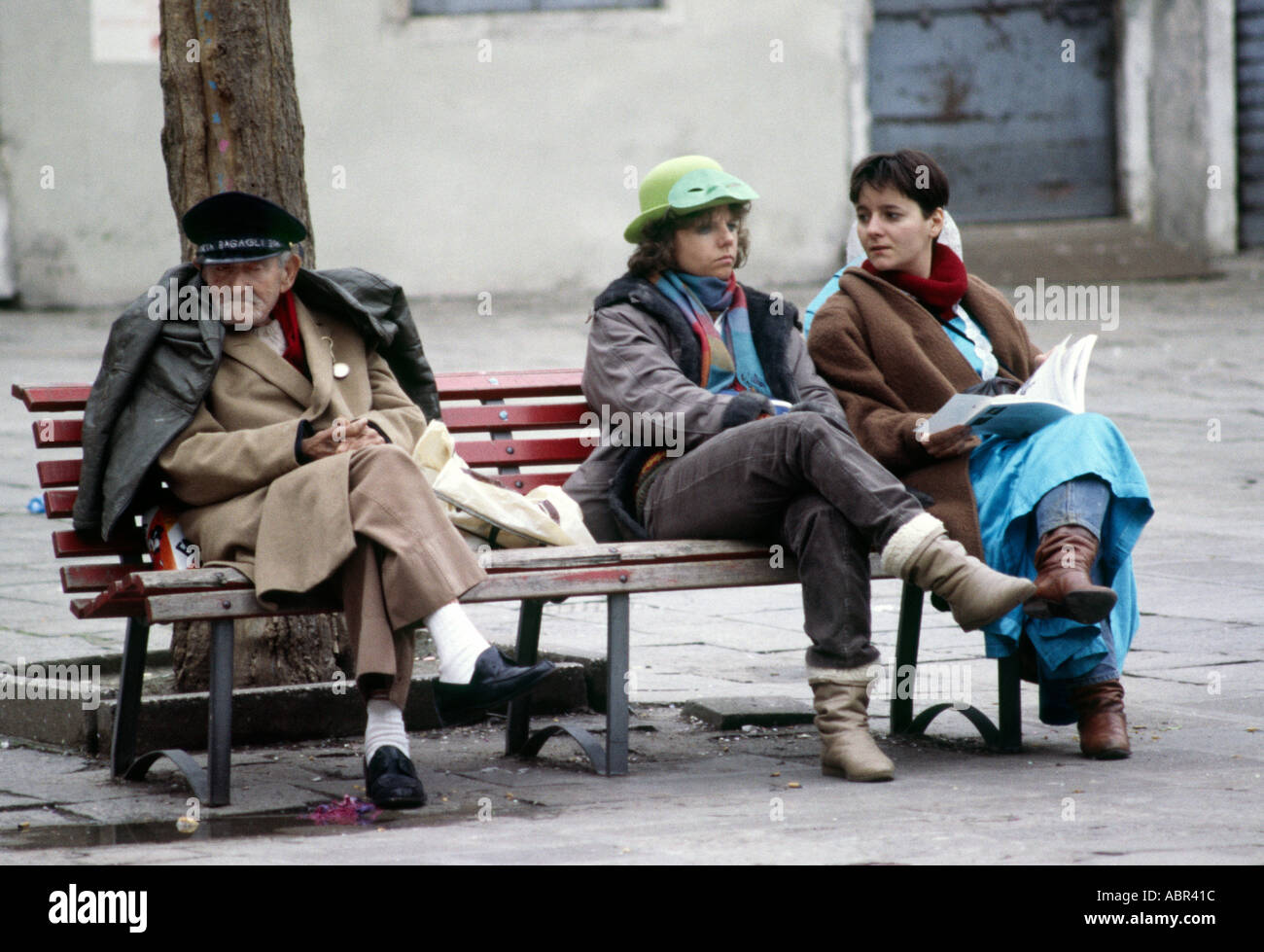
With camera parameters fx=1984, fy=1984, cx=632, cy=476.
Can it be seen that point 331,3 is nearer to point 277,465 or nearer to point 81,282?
point 81,282

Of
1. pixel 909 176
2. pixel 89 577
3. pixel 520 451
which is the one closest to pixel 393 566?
pixel 89 577

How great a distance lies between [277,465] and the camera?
14.6 feet

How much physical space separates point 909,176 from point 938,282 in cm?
29

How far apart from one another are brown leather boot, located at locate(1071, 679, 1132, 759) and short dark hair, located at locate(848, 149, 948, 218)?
1356mm

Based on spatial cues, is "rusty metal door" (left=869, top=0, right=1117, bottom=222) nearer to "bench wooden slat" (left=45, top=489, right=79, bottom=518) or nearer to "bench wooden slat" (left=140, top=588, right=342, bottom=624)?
"bench wooden slat" (left=45, top=489, right=79, bottom=518)

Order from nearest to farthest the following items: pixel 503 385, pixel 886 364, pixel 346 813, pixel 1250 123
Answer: pixel 346 813 → pixel 886 364 → pixel 503 385 → pixel 1250 123

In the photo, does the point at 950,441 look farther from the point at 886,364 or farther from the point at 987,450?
the point at 886,364

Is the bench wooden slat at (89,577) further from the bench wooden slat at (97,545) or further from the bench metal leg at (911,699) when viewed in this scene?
the bench metal leg at (911,699)

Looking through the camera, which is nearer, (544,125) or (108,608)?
(108,608)

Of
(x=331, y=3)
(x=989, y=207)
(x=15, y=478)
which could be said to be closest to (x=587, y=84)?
(x=331, y=3)

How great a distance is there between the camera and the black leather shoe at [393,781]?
423 cm

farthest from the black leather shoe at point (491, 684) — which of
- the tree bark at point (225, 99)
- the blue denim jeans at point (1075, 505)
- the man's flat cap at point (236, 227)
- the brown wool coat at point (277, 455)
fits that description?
the tree bark at point (225, 99)

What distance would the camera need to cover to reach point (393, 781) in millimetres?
4254

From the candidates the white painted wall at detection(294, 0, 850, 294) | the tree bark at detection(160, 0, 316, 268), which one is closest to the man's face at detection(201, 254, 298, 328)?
the tree bark at detection(160, 0, 316, 268)
